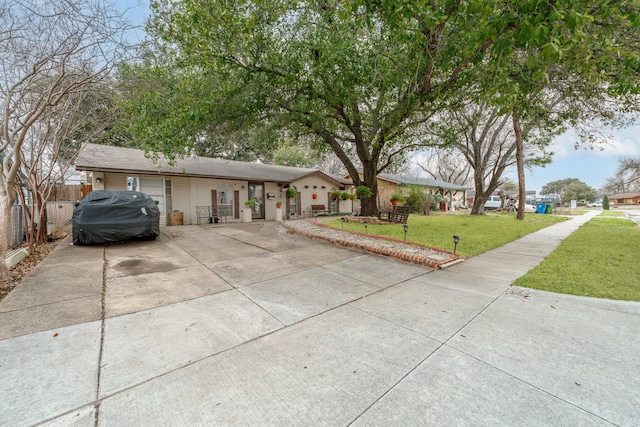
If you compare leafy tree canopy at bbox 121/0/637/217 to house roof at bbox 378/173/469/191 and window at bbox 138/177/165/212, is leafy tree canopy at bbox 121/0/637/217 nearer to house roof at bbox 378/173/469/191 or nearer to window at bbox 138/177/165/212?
window at bbox 138/177/165/212

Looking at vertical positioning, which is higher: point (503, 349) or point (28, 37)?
point (28, 37)

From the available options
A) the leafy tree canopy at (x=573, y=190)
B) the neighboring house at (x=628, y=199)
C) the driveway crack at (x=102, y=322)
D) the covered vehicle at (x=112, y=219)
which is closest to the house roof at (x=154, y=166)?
the covered vehicle at (x=112, y=219)

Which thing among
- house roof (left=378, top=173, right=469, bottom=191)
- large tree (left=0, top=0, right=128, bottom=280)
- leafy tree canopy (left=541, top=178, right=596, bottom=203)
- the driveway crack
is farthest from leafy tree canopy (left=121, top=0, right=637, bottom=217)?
leafy tree canopy (left=541, top=178, right=596, bottom=203)

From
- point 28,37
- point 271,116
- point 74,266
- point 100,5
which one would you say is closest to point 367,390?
point 74,266

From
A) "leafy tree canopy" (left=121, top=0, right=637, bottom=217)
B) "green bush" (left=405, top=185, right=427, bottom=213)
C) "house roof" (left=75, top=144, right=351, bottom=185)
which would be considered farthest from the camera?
"green bush" (left=405, top=185, right=427, bottom=213)

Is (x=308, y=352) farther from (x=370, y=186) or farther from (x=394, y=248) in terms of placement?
(x=370, y=186)

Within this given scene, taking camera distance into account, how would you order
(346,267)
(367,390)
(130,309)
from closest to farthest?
→ (367,390) → (130,309) → (346,267)

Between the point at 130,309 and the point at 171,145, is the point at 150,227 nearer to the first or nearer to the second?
the point at 171,145

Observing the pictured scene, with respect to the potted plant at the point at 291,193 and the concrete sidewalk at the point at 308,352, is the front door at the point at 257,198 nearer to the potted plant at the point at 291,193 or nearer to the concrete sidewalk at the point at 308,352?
the potted plant at the point at 291,193

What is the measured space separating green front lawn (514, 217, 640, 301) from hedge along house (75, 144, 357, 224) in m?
11.8

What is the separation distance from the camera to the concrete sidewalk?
1.86 m

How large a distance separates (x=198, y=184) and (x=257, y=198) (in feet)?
11.1

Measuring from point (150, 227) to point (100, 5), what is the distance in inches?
207

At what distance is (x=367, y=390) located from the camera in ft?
6.73
